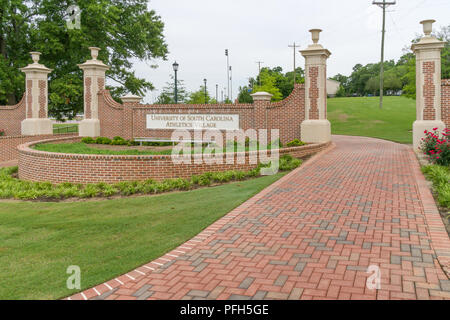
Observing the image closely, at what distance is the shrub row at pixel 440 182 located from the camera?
7020 millimetres

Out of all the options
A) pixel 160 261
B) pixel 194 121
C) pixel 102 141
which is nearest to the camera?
pixel 160 261

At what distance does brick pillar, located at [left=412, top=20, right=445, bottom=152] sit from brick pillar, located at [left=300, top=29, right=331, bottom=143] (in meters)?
3.34

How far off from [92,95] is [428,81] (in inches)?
579

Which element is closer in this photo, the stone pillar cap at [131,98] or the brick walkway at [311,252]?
the brick walkway at [311,252]

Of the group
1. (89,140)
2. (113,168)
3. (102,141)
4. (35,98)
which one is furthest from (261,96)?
(35,98)

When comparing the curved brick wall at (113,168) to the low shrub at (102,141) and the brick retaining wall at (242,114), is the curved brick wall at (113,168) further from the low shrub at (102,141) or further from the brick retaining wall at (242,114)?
the low shrub at (102,141)

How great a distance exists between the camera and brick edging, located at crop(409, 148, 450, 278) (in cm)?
484

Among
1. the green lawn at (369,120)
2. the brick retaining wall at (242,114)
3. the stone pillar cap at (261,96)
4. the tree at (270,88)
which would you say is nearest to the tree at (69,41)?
the brick retaining wall at (242,114)

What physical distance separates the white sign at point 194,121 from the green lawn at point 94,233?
24.1 ft

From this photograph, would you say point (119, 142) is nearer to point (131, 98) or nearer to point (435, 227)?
point (131, 98)

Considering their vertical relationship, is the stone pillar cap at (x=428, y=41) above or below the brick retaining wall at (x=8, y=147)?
above

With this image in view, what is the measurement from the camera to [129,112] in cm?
1873

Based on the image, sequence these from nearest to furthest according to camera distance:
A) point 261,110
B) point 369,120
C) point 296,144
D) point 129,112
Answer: point 296,144 < point 261,110 < point 129,112 < point 369,120

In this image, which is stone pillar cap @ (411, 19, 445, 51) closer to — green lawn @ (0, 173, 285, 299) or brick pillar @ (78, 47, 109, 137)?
green lawn @ (0, 173, 285, 299)
